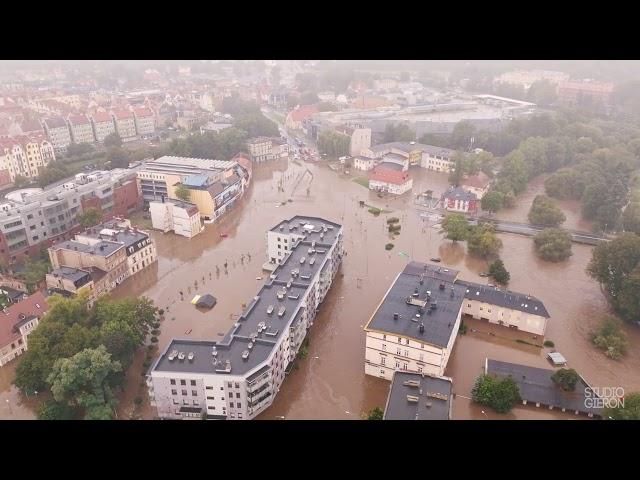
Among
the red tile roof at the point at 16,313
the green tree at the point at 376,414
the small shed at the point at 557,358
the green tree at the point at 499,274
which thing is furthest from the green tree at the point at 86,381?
the green tree at the point at 499,274

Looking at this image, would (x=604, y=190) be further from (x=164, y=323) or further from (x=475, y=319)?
(x=164, y=323)

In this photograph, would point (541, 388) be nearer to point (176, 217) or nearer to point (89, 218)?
point (176, 217)

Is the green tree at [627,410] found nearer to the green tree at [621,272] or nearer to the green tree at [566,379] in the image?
the green tree at [566,379]

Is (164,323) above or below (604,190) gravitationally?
below

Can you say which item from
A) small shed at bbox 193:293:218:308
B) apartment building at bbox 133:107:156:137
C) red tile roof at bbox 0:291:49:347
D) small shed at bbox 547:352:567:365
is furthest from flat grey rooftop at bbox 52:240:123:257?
apartment building at bbox 133:107:156:137

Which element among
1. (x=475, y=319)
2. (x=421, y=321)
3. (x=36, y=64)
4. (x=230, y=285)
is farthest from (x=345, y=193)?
(x=36, y=64)

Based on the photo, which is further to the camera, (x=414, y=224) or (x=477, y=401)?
(x=414, y=224)
